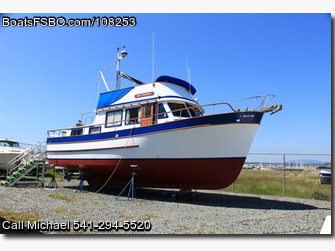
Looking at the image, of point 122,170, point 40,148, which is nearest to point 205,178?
point 122,170

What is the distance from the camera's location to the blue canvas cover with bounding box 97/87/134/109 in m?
9.72

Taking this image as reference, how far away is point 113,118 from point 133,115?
1.10 meters

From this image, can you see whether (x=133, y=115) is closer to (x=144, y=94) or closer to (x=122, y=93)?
(x=144, y=94)

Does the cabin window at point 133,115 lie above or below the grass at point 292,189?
above

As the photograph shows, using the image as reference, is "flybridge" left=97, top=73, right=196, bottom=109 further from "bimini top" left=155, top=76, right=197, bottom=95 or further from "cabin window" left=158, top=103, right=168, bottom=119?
"cabin window" left=158, top=103, right=168, bottom=119

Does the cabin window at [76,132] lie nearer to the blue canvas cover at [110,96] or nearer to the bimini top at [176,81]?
the blue canvas cover at [110,96]

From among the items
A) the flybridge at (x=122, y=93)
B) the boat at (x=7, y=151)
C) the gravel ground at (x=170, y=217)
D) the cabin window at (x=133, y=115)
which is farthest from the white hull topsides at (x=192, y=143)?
the boat at (x=7, y=151)

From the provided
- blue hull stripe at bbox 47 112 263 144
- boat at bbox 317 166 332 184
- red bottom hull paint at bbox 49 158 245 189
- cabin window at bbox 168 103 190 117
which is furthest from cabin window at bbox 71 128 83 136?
boat at bbox 317 166 332 184

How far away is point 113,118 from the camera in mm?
9828

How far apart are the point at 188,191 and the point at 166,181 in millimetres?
827

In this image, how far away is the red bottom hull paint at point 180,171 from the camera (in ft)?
24.1

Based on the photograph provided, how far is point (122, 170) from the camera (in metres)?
8.88

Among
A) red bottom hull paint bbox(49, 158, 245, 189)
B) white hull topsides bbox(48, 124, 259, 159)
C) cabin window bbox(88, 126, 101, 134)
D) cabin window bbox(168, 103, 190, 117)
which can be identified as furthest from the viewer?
cabin window bbox(88, 126, 101, 134)

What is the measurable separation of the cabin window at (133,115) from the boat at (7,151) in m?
8.42
